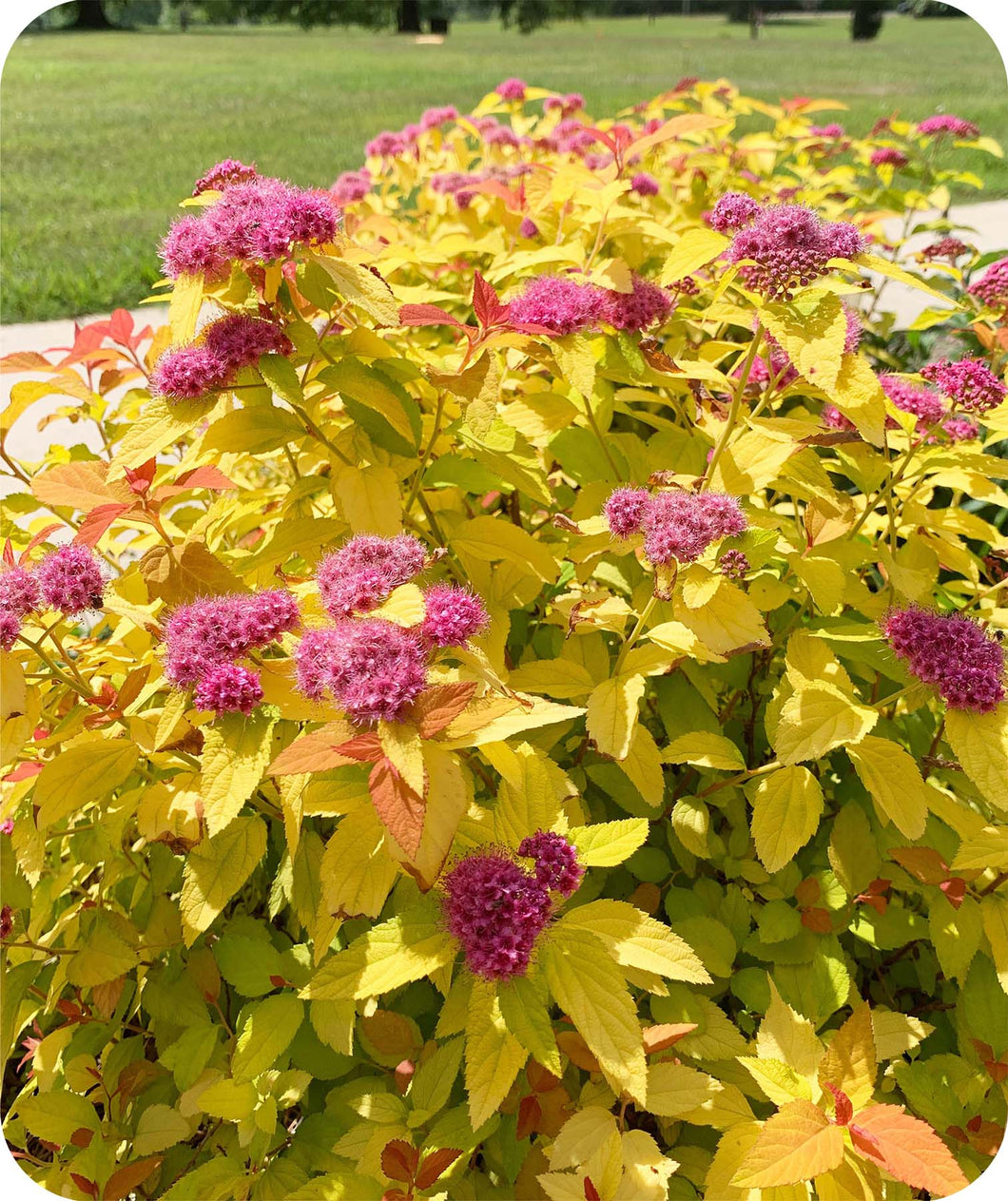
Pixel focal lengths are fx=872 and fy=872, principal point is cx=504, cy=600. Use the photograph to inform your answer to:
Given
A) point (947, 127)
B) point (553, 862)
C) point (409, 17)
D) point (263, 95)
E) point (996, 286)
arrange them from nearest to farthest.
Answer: point (553, 862)
point (996, 286)
point (947, 127)
point (263, 95)
point (409, 17)

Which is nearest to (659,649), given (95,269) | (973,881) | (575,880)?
(575,880)

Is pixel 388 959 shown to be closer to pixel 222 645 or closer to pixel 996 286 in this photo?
pixel 222 645

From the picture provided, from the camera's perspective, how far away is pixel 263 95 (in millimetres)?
13672

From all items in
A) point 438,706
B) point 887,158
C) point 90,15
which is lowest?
point 438,706

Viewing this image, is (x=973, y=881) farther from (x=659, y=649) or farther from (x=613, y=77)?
(x=613, y=77)

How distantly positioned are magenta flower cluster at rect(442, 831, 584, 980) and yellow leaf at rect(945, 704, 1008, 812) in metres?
0.46

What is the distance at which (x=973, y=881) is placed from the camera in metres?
1.17

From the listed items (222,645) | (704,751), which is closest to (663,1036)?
(704,751)

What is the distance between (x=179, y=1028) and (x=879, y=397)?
4.20 ft

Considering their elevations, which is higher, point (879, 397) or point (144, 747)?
point (879, 397)

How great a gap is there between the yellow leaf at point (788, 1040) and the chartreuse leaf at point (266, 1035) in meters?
0.55

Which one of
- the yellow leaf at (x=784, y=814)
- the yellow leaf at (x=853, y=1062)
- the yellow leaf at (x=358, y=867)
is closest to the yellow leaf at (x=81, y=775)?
the yellow leaf at (x=358, y=867)

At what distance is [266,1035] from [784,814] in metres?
0.68

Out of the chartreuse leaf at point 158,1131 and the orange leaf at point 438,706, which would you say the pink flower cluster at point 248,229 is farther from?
the chartreuse leaf at point 158,1131
